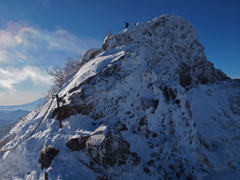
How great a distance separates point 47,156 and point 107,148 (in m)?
2.89

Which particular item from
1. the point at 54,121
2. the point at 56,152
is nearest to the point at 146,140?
the point at 56,152

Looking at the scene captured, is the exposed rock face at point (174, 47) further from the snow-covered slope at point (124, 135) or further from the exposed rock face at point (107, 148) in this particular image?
the exposed rock face at point (107, 148)

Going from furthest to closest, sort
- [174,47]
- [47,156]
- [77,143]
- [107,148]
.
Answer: [174,47] < [77,143] < [47,156] < [107,148]

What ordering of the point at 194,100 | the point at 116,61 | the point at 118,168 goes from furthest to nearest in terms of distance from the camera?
the point at 194,100 < the point at 116,61 < the point at 118,168

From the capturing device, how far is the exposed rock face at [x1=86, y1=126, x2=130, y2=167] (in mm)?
5203

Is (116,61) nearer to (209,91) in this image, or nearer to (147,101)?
(147,101)

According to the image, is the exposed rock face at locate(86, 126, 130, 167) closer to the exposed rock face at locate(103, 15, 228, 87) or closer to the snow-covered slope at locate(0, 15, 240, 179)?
the snow-covered slope at locate(0, 15, 240, 179)

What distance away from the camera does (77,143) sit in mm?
5871

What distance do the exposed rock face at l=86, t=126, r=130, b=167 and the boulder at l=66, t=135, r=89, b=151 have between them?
43 cm

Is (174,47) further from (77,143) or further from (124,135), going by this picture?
(77,143)

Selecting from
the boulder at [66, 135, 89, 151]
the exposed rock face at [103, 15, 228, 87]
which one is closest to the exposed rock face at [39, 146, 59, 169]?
the boulder at [66, 135, 89, 151]

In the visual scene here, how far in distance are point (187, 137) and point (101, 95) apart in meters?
6.24

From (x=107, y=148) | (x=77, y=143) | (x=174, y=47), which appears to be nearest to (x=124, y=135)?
(x=107, y=148)

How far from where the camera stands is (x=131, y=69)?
8797 millimetres
